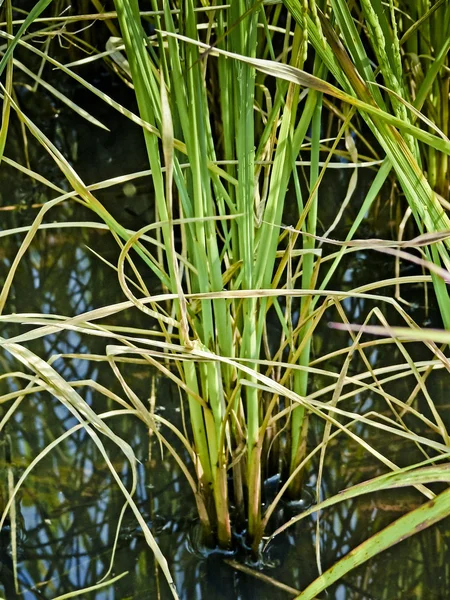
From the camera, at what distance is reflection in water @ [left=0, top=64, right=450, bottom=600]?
0.78 metres

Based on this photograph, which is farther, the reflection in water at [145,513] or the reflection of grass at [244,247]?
the reflection in water at [145,513]

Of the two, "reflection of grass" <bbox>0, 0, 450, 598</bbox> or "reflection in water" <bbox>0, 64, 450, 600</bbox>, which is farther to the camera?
"reflection in water" <bbox>0, 64, 450, 600</bbox>

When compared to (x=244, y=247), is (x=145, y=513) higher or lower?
lower

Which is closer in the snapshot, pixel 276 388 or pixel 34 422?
pixel 276 388

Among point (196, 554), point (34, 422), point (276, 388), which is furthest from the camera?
point (34, 422)

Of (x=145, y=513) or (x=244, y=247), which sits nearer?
(x=244, y=247)

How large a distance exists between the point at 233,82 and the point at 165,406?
1.67 ft

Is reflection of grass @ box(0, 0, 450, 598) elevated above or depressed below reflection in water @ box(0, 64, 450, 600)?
above

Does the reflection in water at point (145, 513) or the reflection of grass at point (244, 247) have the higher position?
the reflection of grass at point (244, 247)

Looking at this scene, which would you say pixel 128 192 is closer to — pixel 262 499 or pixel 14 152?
pixel 14 152

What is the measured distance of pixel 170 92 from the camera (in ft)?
2.22

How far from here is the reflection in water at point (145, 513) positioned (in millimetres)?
783

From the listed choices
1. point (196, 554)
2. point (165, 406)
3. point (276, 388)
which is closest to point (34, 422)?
point (165, 406)

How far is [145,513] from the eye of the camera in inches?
34.0
